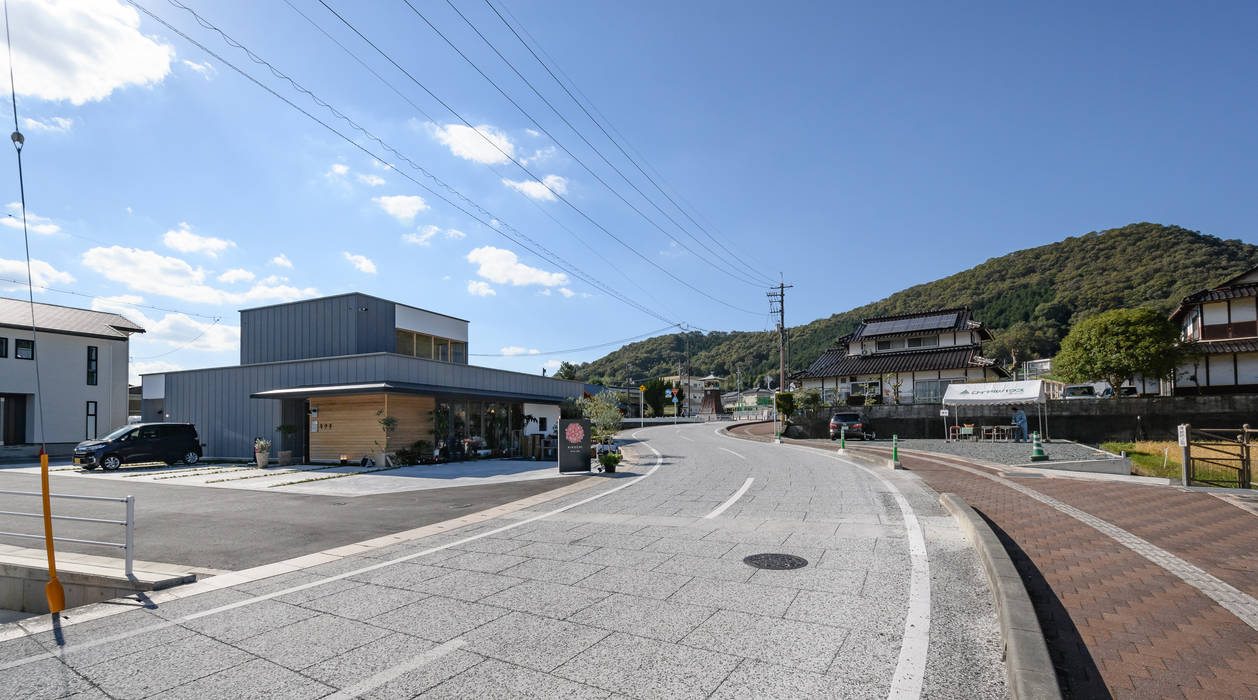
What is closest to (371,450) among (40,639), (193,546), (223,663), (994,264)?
(193,546)

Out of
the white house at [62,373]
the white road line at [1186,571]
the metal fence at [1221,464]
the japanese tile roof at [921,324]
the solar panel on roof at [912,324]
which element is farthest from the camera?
the solar panel on roof at [912,324]

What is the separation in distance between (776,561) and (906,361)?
39915mm

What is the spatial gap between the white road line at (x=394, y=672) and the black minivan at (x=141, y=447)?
26.1 meters

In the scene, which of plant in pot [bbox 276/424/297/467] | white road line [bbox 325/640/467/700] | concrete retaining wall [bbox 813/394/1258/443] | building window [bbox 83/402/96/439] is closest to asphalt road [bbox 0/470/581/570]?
white road line [bbox 325/640/467/700]

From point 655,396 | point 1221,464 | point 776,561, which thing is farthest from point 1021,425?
point 655,396

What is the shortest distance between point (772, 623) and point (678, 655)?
40.9 inches

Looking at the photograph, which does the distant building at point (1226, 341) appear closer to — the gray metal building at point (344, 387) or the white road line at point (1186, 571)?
the white road line at point (1186, 571)

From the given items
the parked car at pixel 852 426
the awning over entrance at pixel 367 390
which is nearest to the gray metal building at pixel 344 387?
the awning over entrance at pixel 367 390

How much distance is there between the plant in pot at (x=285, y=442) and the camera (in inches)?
898

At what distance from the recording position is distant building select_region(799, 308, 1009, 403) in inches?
1571

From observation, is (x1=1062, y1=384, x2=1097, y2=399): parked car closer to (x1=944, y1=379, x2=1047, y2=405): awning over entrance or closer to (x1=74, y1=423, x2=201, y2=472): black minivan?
(x1=944, y1=379, x2=1047, y2=405): awning over entrance

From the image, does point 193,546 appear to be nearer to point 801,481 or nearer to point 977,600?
point 977,600

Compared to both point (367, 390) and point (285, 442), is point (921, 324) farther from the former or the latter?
point (285, 442)

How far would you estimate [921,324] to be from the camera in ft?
145
